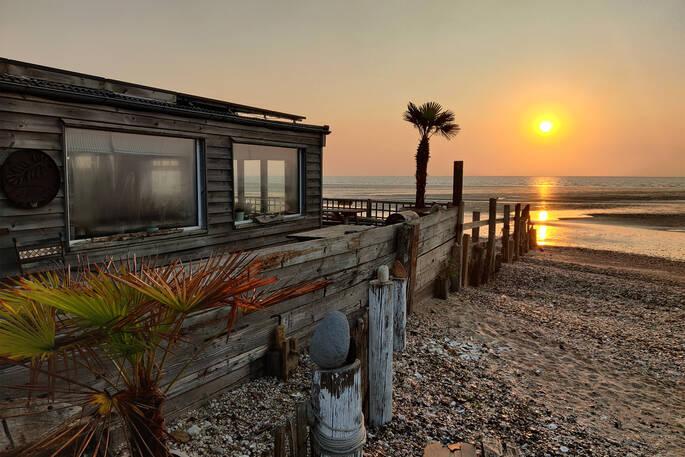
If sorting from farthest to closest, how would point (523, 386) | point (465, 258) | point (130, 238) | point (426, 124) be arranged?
point (426, 124) → point (465, 258) → point (130, 238) → point (523, 386)

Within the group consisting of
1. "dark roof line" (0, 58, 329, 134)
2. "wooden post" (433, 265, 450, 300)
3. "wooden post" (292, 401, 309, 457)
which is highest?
"dark roof line" (0, 58, 329, 134)

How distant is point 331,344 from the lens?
2.72 metres

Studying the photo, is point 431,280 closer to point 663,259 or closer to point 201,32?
point 201,32

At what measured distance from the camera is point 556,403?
514 centimetres

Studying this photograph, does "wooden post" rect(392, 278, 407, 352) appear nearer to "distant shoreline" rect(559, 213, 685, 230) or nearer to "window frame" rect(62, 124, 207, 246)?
"window frame" rect(62, 124, 207, 246)

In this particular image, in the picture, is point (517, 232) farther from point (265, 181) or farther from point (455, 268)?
point (265, 181)

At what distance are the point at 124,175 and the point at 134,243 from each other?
1.08 metres

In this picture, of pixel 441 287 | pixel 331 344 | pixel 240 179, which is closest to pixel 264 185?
pixel 240 179

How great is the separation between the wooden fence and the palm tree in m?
12.5

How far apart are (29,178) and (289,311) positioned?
12.3 ft

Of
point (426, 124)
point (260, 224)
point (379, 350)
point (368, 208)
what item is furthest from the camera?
point (426, 124)

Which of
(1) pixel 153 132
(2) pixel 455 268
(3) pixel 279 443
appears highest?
(1) pixel 153 132

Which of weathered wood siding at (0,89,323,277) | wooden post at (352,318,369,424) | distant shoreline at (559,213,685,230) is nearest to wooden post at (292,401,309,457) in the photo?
wooden post at (352,318,369,424)

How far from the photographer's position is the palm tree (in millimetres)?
21188
